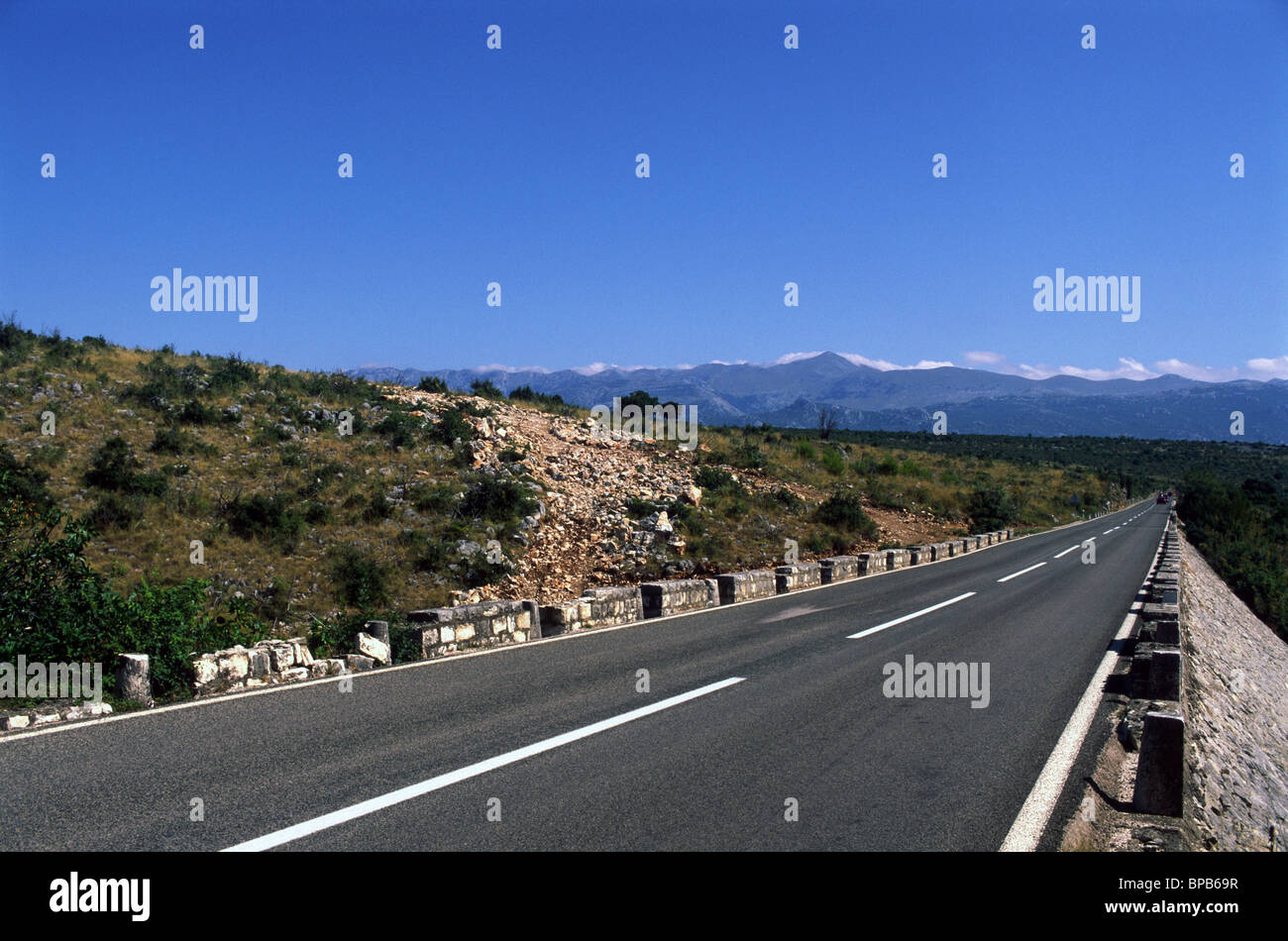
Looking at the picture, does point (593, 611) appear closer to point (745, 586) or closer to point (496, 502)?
point (745, 586)

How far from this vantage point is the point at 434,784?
16.3ft

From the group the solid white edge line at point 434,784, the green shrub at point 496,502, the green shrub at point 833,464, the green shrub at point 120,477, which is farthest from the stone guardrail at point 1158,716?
the green shrub at point 833,464

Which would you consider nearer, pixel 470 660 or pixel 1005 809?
pixel 1005 809

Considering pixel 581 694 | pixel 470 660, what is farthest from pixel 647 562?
pixel 581 694

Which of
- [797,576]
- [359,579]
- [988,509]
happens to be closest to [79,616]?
[359,579]

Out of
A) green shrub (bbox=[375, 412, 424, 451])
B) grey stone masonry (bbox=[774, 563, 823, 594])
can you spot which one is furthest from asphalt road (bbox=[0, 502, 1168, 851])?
green shrub (bbox=[375, 412, 424, 451])

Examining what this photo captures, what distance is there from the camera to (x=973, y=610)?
14.5 metres

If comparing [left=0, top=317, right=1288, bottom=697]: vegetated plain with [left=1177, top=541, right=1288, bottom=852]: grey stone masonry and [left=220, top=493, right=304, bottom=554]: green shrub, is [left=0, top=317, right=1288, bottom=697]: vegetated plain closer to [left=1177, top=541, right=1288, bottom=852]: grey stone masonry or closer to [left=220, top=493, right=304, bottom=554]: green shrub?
[left=220, top=493, right=304, bottom=554]: green shrub

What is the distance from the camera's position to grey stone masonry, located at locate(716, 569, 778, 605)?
14719 millimetres

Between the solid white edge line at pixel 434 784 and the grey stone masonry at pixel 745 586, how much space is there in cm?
745

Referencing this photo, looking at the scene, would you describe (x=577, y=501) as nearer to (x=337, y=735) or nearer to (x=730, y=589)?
(x=730, y=589)

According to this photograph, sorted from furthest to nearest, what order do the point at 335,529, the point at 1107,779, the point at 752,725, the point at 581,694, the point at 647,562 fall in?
1. the point at 647,562
2. the point at 335,529
3. the point at 581,694
4. the point at 752,725
5. the point at 1107,779

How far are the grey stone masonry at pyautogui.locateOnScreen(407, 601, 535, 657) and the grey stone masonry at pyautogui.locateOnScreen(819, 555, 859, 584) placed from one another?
32.4 ft
